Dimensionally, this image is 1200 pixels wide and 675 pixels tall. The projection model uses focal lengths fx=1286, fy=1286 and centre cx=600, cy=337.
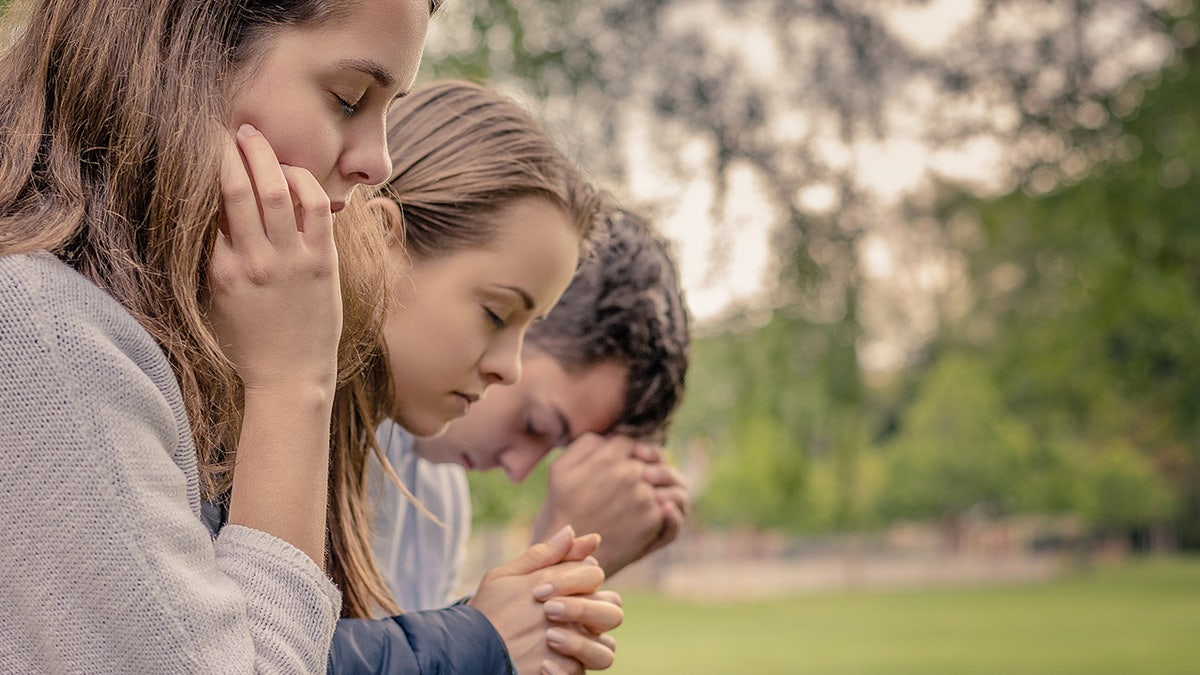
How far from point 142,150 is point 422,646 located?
1.22ft

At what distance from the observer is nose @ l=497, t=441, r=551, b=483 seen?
149 centimetres

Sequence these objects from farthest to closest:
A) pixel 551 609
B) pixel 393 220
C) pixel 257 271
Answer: pixel 393 220 < pixel 551 609 < pixel 257 271

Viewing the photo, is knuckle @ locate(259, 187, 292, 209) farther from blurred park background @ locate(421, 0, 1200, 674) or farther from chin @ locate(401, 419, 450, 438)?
blurred park background @ locate(421, 0, 1200, 674)

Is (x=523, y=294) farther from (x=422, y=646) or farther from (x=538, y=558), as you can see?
(x=422, y=646)

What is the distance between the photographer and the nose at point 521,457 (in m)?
1.49

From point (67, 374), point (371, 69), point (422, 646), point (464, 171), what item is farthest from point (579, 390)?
point (67, 374)

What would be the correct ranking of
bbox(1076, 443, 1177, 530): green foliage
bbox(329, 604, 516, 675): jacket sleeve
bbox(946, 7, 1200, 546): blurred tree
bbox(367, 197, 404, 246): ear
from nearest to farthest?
bbox(329, 604, 516, 675): jacket sleeve → bbox(367, 197, 404, 246): ear → bbox(946, 7, 1200, 546): blurred tree → bbox(1076, 443, 1177, 530): green foliage

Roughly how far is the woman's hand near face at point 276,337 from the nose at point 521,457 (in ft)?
2.45

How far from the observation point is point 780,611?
35.8ft

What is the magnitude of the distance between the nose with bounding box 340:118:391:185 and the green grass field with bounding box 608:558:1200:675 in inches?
278

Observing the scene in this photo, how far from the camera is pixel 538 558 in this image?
1.03m

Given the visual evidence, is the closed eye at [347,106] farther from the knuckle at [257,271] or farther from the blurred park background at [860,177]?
the blurred park background at [860,177]

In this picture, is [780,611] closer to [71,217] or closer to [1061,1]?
[1061,1]

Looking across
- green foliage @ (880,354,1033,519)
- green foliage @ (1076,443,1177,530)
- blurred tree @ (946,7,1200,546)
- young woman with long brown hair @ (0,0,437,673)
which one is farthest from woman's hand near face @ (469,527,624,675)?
green foliage @ (1076,443,1177,530)
